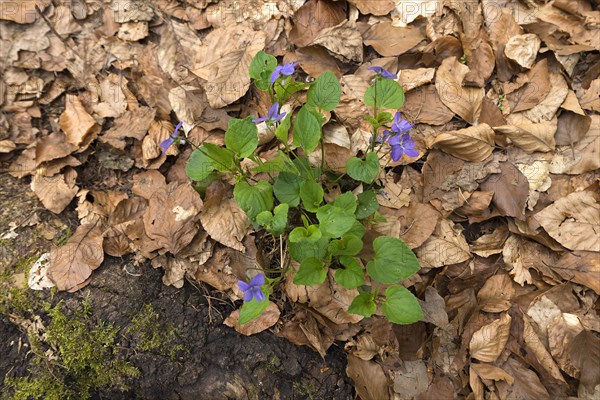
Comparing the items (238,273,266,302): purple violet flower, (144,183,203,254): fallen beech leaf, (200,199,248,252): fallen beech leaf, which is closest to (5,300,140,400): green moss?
(144,183,203,254): fallen beech leaf

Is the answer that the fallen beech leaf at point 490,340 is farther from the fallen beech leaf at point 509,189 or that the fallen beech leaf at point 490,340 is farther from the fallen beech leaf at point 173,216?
the fallen beech leaf at point 173,216

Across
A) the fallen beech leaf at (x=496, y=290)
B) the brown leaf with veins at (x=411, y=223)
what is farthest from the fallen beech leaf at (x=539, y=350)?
the brown leaf with veins at (x=411, y=223)

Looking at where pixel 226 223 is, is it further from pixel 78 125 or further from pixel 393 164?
pixel 78 125

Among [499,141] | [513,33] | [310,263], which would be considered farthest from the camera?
[513,33]

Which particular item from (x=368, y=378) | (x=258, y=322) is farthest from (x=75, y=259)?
(x=368, y=378)

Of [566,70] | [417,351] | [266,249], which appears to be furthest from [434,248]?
[566,70]

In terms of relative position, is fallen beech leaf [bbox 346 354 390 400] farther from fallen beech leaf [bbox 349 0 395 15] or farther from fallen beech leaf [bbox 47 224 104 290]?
fallen beech leaf [bbox 349 0 395 15]

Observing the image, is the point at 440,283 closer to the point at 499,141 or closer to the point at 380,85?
the point at 499,141
